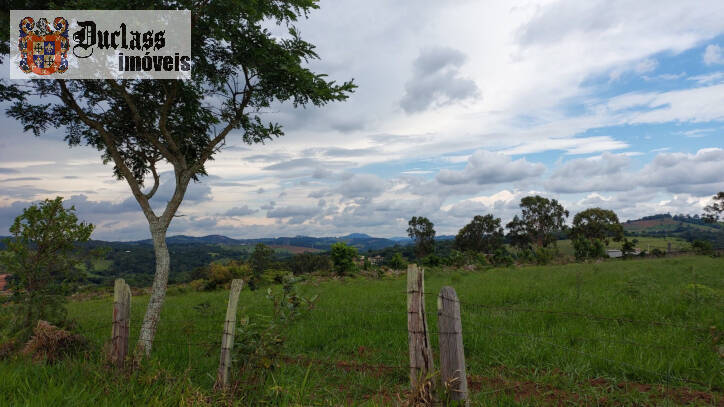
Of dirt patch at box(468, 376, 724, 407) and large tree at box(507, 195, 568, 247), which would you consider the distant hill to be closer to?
large tree at box(507, 195, 568, 247)

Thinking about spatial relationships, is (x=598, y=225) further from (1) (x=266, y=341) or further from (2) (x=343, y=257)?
(1) (x=266, y=341)

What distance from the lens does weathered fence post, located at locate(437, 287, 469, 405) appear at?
3.89 m

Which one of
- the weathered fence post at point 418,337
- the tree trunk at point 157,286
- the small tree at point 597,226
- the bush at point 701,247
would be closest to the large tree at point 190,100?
the tree trunk at point 157,286

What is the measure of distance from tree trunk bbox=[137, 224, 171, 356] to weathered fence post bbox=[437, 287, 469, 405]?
247 inches

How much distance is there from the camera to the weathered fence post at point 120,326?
5488mm

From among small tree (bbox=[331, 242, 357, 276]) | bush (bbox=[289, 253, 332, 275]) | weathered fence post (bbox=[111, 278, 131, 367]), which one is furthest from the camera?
bush (bbox=[289, 253, 332, 275])

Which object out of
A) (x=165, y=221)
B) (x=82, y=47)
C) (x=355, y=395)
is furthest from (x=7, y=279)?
(x=355, y=395)

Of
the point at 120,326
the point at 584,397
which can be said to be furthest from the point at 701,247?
Answer: the point at 120,326

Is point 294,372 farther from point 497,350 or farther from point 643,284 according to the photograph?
point 643,284

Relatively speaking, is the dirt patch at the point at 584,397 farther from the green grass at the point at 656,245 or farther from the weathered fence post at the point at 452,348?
the green grass at the point at 656,245

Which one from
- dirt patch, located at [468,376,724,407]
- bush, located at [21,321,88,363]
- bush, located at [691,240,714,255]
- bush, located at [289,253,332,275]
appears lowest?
bush, located at [289,253,332,275]

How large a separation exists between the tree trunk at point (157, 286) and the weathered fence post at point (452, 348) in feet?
20.6

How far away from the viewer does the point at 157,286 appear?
7.95m

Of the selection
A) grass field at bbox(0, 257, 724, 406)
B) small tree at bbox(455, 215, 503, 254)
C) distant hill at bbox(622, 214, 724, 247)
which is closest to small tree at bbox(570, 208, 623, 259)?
small tree at bbox(455, 215, 503, 254)
